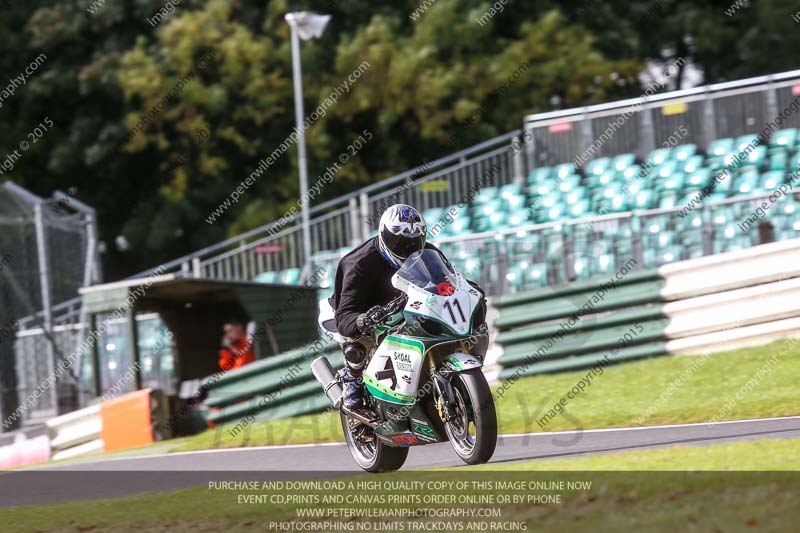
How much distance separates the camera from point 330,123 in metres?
30.5

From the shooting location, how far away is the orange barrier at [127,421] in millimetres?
14422

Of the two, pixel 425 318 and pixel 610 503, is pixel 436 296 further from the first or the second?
pixel 610 503

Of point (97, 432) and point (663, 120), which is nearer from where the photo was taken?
point (97, 432)

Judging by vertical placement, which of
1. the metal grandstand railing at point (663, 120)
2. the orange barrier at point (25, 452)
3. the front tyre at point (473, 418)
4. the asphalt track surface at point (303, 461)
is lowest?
the orange barrier at point (25, 452)

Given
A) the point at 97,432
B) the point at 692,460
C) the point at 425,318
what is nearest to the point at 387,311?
the point at 425,318

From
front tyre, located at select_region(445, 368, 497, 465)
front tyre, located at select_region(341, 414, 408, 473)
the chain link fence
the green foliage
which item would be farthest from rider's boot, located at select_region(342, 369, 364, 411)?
the green foliage

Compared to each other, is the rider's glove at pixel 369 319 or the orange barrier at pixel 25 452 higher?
the rider's glove at pixel 369 319

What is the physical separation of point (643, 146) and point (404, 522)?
14.2 metres

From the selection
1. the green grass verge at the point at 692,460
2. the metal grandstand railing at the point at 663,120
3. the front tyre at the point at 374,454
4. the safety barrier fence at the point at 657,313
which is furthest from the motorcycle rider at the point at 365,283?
the metal grandstand railing at the point at 663,120

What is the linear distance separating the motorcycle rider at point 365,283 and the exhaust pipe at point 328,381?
0.57ft

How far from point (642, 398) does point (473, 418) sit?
4499mm

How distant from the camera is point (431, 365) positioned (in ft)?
26.2

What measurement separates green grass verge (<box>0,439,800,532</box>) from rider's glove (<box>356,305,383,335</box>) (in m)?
0.99

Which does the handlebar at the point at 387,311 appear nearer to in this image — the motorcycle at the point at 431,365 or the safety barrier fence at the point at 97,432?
the motorcycle at the point at 431,365
